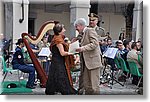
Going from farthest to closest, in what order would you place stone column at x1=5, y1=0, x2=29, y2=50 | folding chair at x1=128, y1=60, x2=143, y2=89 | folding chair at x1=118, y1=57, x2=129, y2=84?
folding chair at x1=118, y1=57, x2=129, y2=84 → folding chair at x1=128, y1=60, x2=143, y2=89 → stone column at x1=5, y1=0, x2=29, y2=50

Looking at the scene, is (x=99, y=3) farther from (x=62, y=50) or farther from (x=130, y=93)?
(x=130, y=93)

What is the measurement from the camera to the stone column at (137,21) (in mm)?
5561

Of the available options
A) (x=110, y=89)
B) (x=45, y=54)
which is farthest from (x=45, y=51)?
(x=110, y=89)

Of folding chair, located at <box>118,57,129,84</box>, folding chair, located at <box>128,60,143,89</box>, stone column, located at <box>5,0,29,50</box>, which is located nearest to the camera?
stone column, located at <box>5,0,29,50</box>

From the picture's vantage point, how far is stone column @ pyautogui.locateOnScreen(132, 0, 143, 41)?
5.56 metres

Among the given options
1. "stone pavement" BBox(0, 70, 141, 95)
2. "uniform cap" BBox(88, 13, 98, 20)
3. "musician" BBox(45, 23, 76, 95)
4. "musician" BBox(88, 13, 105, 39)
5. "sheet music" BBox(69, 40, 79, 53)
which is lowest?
"stone pavement" BBox(0, 70, 141, 95)

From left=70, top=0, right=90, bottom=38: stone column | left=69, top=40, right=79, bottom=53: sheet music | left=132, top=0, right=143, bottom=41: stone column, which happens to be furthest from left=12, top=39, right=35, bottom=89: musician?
left=132, top=0, right=143, bottom=41: stone column

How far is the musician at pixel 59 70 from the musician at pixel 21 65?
0.23 m

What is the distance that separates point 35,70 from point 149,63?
1473 mm

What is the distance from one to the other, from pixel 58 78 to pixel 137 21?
1.24m

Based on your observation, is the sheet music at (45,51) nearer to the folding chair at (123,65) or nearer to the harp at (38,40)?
the harp at (38,40)

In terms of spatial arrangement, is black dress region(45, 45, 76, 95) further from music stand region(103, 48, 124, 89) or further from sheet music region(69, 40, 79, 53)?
music stand region(103, 48, 124, 89)

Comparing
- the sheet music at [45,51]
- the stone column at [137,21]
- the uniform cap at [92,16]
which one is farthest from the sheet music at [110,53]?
the sheet music at [45,51]

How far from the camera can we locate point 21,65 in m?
5.71
